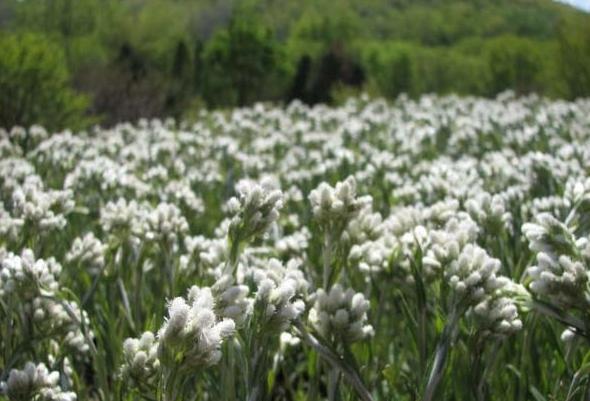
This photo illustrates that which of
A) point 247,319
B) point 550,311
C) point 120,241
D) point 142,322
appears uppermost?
point 550,311

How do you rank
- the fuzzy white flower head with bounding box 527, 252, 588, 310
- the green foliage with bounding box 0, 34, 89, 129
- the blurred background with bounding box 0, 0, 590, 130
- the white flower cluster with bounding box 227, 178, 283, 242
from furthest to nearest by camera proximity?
the blurred background with bounding box 0, 0, 590, 130, the green foliage with bounding box 0, 34, 89, 129, the white flower cluster with bounding box 227, 178, 283, 242, the fuzzy white flower head with bounding box 527, 252, 588, 310

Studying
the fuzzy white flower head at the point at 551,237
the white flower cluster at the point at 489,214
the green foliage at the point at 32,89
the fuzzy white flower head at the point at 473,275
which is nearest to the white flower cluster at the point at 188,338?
the fuzzy white flower head at the point at 473,275

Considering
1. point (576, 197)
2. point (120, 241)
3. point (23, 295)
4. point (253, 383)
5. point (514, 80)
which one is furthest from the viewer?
point (514, 80)

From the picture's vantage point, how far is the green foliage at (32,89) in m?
10.2

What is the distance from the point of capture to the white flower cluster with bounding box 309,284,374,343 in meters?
1.92

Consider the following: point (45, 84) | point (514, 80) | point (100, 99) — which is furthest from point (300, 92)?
point (45, 84)

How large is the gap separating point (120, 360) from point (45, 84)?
8884mm

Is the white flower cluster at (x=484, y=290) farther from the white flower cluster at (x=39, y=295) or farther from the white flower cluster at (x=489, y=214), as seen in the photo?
the white flower cluster at (x=39, y=295)

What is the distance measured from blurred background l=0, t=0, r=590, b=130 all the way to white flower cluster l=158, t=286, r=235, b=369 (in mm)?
9576

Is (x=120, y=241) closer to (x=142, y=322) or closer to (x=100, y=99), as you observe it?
(x=142, y=322)

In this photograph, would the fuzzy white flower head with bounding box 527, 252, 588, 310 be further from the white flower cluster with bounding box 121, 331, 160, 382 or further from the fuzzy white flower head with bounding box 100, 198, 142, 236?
the fuzzy white flower head with bounding box 100, 198, 142, 236

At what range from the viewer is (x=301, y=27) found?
77750 millimetres

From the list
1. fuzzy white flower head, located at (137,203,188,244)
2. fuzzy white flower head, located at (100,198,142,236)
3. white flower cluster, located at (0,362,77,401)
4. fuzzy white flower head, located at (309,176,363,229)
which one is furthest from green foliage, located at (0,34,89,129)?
white flower cluster, located at (0,362,77,401)

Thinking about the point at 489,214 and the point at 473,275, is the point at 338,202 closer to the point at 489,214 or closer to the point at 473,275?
the point at 473,275
